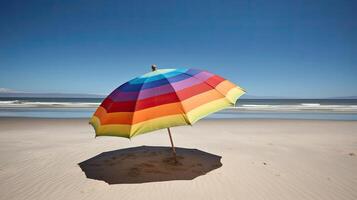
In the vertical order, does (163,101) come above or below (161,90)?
below

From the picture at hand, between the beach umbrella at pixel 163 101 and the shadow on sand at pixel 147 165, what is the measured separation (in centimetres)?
134

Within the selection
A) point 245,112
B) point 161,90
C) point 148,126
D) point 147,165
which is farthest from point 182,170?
point 245,112

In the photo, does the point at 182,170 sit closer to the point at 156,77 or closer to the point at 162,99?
the point at 162,99

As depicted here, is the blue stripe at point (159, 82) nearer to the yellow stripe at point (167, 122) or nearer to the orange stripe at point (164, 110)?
the orange stripe at point (164, 110)

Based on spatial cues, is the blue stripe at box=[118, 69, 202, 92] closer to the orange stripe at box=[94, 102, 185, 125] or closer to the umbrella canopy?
the umbrella canopy

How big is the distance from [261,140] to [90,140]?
6.62 meters

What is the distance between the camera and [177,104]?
13.3 feet

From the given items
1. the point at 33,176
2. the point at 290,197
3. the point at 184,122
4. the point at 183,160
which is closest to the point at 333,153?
the point at 290,197

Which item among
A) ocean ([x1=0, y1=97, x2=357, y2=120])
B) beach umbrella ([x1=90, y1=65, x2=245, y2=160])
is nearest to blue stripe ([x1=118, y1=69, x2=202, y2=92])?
beach umbrella ([x1=90, y1=65, x2=245, y2=160])

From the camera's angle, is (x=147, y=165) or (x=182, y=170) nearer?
(x=182, y=170)

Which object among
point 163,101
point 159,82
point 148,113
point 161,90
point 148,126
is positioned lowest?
point 148,126

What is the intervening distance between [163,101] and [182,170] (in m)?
2.09

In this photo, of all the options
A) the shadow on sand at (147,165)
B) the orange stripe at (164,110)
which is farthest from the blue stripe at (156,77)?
the shadow on sand at (147,165)

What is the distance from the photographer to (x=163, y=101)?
4.19 meters
